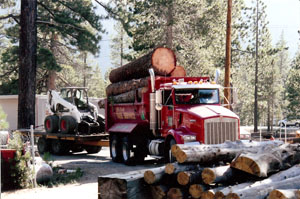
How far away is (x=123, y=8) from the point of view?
1009 inches

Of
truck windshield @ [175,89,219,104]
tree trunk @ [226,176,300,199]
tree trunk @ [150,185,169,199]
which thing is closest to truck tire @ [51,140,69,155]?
truck windshield @ [175,89,219,104]

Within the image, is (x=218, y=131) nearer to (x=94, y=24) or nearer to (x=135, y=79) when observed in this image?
(x=135, y=79)

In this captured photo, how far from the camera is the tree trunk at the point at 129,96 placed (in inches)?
661

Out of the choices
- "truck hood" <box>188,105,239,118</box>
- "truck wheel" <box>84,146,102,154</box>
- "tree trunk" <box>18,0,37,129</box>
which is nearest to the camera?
"truck hood" <box>188,105,239,118</box>

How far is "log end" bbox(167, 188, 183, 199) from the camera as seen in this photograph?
7949mm

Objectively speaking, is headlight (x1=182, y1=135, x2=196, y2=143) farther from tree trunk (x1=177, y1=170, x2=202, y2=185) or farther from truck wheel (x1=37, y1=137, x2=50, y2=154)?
truck wheel (x1=37, y1=137, x2=50, y2=154)

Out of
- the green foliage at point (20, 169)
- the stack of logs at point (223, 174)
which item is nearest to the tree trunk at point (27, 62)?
the green foliage at point (20, 169)

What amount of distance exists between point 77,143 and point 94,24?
7044 mm

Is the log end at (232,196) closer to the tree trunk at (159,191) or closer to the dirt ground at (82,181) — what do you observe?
the tree trunk at (159,191)

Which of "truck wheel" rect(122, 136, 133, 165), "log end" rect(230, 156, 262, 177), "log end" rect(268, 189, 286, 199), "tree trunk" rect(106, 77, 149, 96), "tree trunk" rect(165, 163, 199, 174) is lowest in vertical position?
"truck wheel" rect(122, 136, 133, 165)

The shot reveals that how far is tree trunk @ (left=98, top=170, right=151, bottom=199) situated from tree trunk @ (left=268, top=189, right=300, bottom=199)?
2.45 m

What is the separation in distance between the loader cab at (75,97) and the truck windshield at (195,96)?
7418mm

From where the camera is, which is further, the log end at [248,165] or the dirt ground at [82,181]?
the dirt ground at [82,181]

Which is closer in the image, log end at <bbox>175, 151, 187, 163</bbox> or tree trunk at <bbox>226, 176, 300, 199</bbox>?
tree trunk at <bbox>226, 176, 300, 199</bbox>
